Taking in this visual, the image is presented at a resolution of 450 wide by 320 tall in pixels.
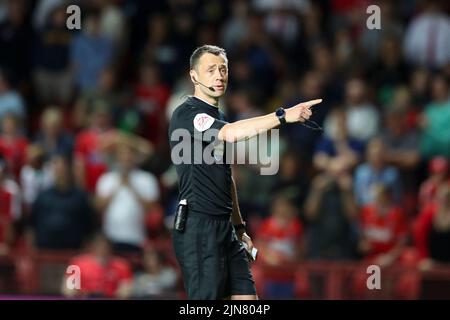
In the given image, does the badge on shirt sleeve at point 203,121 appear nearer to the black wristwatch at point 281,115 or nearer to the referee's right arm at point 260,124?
the referee's right arm at point 260,124

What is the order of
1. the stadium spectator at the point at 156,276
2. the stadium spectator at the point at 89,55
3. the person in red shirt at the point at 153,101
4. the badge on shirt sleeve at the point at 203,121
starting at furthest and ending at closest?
Result: the stadium spectator at the point at 89,55 < the person in red shirt at the point at 153,101 < the stadium spectator at the point at 156,276 < the badge on shirt sleeve at the point at 203,121

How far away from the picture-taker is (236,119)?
13.9 metres

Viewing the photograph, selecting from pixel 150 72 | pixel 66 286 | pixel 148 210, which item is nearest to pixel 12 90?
pixel 150 72

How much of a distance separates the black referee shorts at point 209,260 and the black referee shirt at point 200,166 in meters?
0.09

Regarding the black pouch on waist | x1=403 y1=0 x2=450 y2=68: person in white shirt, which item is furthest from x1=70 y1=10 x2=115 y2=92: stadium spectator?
the black pouch on waist

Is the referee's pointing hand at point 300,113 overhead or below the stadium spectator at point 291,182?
overhead

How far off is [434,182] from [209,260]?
591 centimetres

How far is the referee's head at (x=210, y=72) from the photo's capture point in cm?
743

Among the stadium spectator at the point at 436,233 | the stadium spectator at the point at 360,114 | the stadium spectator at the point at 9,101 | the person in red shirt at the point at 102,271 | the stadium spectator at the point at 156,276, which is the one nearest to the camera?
the person in red shirt at the point at 102,271

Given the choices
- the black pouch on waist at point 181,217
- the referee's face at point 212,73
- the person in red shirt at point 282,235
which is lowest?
the person in red shirt at point 282,235

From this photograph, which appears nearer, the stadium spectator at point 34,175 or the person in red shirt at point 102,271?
the person in red shirt at point 102,271

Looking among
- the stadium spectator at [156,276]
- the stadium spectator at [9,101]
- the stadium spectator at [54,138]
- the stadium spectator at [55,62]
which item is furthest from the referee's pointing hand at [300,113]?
the stadium spectator at [55,62]

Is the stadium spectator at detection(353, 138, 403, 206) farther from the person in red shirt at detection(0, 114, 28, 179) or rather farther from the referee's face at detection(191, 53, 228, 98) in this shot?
the referee's face at detection(191, 53, 228, 98)

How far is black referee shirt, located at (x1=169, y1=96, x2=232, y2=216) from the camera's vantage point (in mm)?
7383
